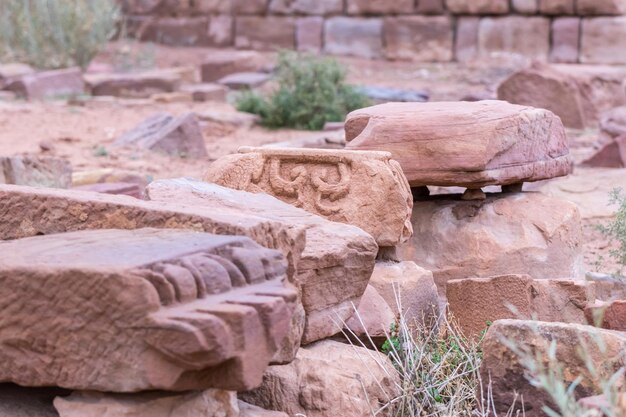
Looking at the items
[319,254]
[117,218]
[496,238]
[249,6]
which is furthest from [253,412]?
[249,6]

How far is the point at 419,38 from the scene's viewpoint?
16484 millimetres

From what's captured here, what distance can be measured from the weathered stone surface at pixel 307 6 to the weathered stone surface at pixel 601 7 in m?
3.96

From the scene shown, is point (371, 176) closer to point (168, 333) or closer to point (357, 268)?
point (357, 268)

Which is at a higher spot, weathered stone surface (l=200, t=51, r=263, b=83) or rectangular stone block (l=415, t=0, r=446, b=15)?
rectangular stone block (l=415, t=0, r=446, b=15)

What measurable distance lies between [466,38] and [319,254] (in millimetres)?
12670

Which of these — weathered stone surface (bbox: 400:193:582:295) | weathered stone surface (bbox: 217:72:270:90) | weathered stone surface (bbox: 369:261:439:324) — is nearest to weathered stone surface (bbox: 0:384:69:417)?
weathered stone surface (bbox: 369:261:439:324)

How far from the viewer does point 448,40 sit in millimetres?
16266

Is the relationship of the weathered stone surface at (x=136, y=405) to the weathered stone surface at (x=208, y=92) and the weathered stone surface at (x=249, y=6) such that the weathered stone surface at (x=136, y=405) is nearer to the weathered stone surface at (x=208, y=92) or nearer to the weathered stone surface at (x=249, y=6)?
the weathered stone surface at (x=208, y=92)

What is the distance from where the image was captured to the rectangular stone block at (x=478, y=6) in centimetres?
1570

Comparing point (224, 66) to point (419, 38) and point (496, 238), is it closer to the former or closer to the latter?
point (419, 38)

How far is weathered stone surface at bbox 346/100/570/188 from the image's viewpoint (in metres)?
5.25

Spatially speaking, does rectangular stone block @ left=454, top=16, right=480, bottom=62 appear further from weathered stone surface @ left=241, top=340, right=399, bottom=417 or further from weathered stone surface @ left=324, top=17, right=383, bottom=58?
weathered stone surface @ left=241, top=340, right=399, bottom=417

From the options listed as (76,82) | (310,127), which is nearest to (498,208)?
(310,127)

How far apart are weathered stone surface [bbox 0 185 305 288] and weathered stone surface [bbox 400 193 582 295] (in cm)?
189
